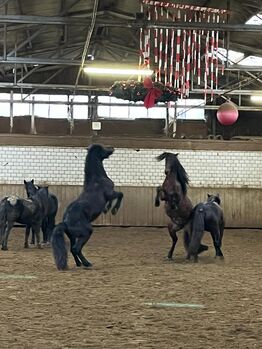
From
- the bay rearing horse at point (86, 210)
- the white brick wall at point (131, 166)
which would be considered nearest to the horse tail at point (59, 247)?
the bay rearing horse at point (86, 210)

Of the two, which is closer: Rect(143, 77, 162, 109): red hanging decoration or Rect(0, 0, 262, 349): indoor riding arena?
Rect(0, 0, 262, 349): indoor riding arena

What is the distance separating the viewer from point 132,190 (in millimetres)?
15562

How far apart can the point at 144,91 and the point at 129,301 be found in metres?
4.50

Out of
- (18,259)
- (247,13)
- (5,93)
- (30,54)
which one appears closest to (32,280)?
(18,259)

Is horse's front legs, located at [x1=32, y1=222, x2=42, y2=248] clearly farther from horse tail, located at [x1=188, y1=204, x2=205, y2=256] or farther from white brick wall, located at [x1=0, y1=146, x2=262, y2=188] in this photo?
white brick wall, located at [x1=0, y1=146, x2=262, y2=188]

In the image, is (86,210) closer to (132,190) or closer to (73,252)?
(73,252)

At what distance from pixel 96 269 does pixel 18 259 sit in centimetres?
155

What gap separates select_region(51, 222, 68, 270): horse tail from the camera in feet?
24.4

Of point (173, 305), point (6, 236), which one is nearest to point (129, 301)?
point (173, 305)

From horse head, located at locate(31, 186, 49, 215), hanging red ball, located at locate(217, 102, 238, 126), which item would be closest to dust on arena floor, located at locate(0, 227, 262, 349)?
horse head, located at locate(31, 186, 49, 215)

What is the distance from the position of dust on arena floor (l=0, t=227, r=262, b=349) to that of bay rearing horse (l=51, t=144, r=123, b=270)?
0.27 meters

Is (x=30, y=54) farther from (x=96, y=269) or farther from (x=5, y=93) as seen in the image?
(x=96, y=269)

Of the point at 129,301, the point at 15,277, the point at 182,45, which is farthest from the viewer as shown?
the point at 182,45

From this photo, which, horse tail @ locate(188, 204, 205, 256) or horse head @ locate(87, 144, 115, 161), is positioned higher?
horse head @ locate(87, 144, 115, 161)
